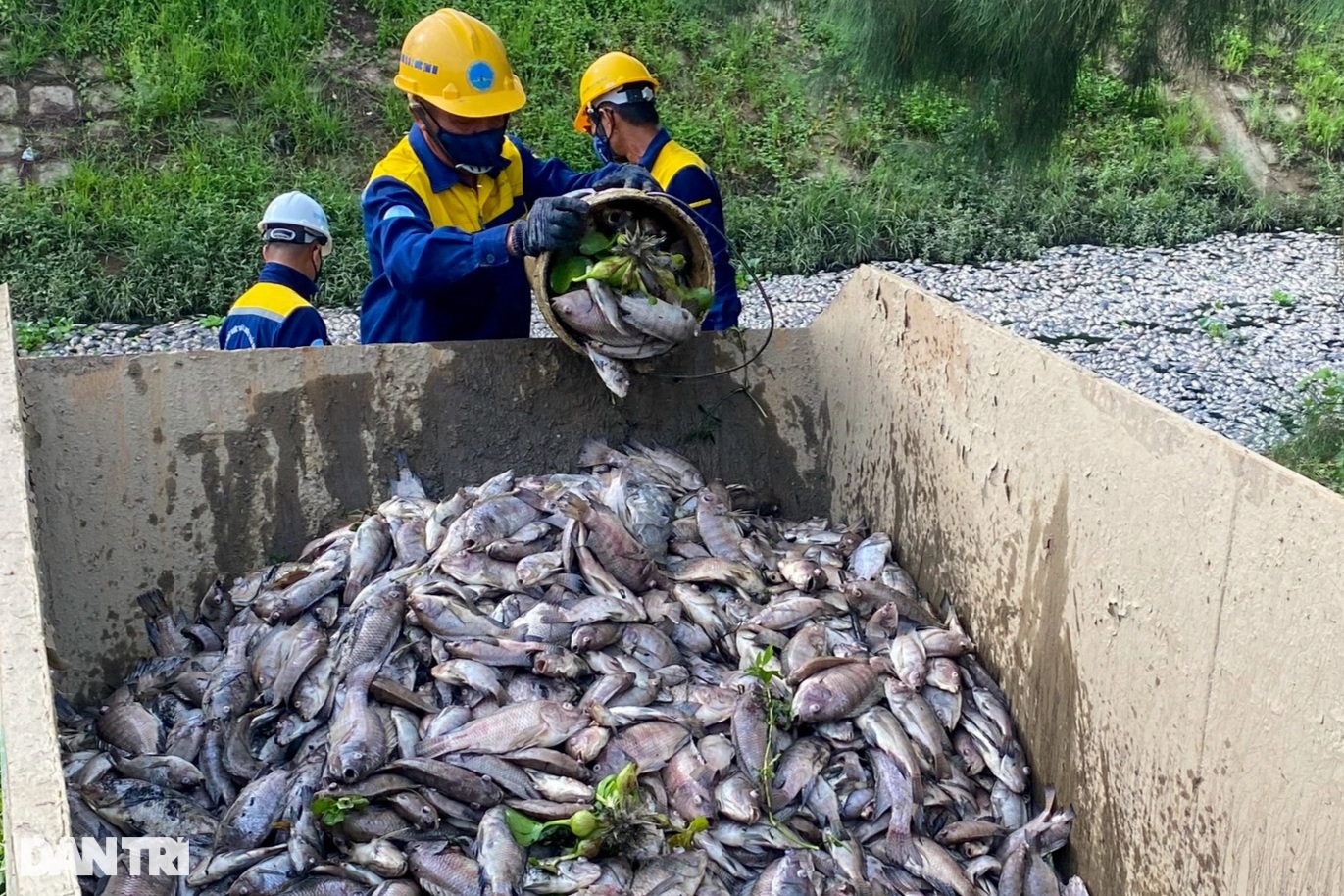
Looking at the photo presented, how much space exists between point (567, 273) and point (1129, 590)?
1782 millimetres

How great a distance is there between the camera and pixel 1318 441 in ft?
19.3

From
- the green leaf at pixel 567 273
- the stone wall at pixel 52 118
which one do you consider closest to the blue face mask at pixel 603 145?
the green leaf at pixel 567 273

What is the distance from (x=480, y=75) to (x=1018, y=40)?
6.38 ft

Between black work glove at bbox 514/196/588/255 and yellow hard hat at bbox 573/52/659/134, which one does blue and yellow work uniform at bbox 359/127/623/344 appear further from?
yellow hard hat at bbox 573/52/659/134

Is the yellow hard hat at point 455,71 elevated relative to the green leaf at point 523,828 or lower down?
elevated

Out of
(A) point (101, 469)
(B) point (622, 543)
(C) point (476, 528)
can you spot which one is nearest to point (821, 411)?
(B) point (622, 543)

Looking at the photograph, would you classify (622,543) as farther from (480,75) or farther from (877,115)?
(877,115)

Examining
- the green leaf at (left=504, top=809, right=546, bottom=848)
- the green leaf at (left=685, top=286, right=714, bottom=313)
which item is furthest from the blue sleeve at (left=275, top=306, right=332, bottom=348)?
the green leaf at (left=504, top=809, right=546, bottom=848)

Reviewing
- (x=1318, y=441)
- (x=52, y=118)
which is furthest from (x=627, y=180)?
(x=52, y=118)

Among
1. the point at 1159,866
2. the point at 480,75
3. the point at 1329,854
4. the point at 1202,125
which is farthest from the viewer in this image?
the point at 1202,125

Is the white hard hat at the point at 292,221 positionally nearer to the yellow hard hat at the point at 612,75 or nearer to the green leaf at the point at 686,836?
the yellow hard hat at the point at 612,75

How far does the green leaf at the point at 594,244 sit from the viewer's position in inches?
135

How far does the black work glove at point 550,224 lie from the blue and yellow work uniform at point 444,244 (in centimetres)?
9

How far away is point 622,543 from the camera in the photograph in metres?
3.26
